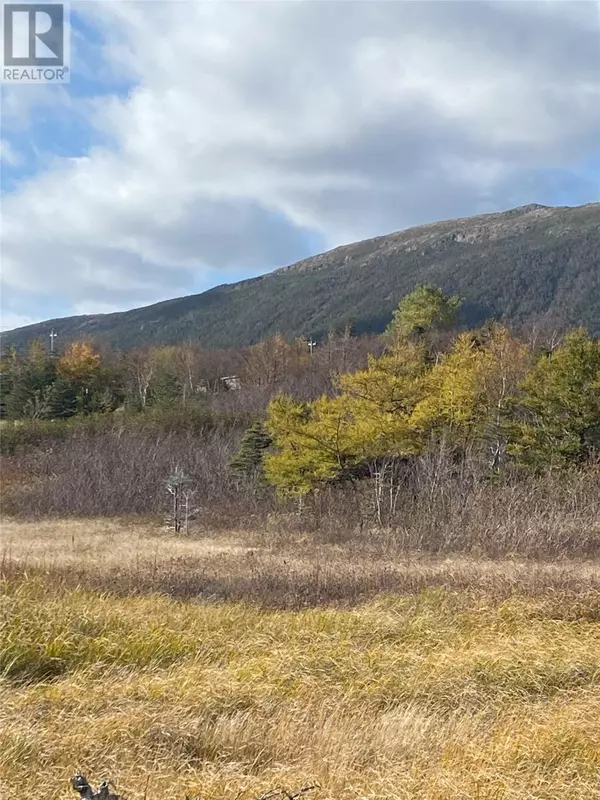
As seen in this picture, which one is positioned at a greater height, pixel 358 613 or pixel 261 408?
pixel 261 408

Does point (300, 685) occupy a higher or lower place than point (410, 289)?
lower

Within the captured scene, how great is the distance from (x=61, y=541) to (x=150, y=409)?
81.2ft

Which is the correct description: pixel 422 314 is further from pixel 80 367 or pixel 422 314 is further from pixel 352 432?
pixel 352 432

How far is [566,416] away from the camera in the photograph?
72.8ft

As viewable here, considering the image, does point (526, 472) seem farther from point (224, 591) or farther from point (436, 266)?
point (436, 266)

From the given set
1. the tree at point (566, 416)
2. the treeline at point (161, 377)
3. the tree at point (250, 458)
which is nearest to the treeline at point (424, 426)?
the tree at point (566, 416)

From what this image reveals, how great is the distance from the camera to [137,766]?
412cm

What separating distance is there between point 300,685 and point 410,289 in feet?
501

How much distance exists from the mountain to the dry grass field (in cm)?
10162

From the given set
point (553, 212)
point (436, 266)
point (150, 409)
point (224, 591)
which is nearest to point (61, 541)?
point (224, 591)

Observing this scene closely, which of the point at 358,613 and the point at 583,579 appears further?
the point at 583,579

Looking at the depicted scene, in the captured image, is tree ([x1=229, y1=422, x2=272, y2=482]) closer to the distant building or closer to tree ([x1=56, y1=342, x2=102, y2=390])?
tree ([x1=56, y1=342, x2=102, y2=390])

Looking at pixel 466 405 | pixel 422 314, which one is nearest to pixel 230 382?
pixel 422 314

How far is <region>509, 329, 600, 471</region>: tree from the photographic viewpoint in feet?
70.9
